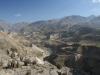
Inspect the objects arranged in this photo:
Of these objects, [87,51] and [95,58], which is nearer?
[95,58]

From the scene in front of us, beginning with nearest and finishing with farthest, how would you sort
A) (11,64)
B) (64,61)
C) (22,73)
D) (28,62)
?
(22,73) → (11,64) → (28,62) → (64,61)

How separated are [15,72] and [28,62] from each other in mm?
4240

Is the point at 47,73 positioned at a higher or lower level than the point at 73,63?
higher

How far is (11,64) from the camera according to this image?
19203mm

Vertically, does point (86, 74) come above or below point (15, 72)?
below

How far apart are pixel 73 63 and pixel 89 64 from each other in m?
6.68

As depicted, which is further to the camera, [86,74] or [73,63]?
[73,63]

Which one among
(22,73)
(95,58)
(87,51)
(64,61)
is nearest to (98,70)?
(95,58)

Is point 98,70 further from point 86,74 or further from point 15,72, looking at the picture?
point 15,72

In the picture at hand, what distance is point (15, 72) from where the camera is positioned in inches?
687

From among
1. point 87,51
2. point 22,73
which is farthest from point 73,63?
point 22,73

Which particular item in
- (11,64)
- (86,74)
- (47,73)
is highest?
(11,64)

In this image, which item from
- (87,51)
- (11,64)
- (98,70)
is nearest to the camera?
(11,64)

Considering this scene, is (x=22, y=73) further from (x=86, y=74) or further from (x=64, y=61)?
(x=64, y=61)
